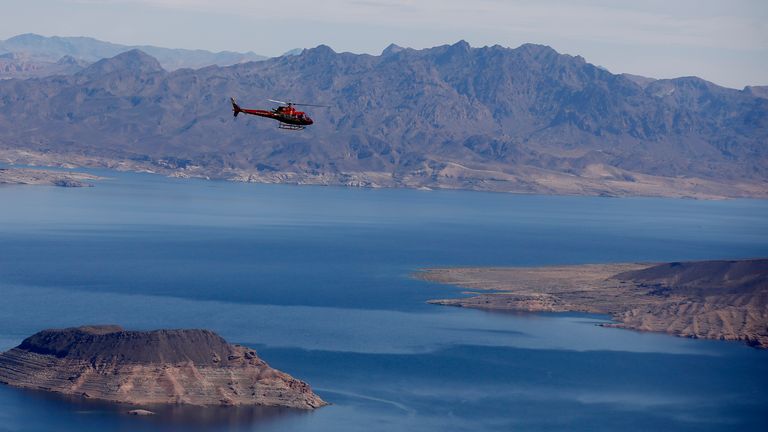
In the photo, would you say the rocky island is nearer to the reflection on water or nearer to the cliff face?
the cliff face

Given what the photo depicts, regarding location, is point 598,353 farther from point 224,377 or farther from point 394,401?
point 224,377

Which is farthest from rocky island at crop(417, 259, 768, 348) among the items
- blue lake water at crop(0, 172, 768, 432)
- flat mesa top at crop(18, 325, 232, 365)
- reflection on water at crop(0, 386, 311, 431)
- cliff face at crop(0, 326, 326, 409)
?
reflection on water at crop(0, 386, 311, 431)

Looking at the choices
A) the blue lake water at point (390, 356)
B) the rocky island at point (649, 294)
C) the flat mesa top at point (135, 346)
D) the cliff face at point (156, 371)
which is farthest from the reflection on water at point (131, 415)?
the rocky island at point (649, 294)

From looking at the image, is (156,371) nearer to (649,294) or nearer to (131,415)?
(131,415)

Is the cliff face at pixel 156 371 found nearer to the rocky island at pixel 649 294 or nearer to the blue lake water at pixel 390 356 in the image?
the blue lake water at pixel 390 356

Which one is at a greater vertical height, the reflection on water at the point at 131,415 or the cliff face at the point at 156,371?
the cliff face at the point at 156,371

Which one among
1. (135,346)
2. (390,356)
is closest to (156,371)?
(135,346)
